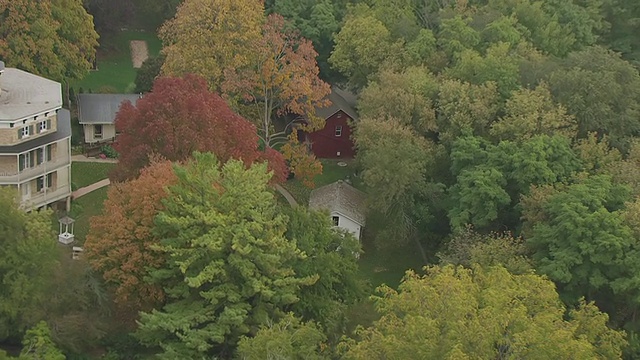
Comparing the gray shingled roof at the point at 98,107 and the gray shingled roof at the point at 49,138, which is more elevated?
the gray shingled roof at the point at 49,138

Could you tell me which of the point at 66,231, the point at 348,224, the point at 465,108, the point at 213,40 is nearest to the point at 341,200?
the point at 348,224

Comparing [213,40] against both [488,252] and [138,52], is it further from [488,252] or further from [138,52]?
[138,52]

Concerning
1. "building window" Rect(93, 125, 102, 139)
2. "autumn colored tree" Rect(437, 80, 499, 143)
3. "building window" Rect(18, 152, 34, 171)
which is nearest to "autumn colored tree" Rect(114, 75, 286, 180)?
"building window" Rect(18, 152, 34, 171)

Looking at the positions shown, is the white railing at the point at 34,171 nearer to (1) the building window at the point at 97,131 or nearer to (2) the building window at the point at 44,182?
(2) the building window at the point at 44,182

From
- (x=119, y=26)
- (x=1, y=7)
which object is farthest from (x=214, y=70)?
(x=119, y=26)

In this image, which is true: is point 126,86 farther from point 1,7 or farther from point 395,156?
point 395,156

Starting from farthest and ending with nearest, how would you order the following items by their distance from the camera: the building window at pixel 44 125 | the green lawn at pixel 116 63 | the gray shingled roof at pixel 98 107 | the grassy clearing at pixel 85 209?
the green lawn at pixel 116 63 < the gray shingled roof at pixel 98 107 < the building window at pixel 44 125 < the grassy clearing at pixel 85 209

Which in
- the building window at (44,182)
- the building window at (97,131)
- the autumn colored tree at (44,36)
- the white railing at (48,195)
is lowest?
the white railing at (48,195)

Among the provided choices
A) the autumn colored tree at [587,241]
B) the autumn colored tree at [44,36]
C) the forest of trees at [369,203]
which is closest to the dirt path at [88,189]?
the forest of trees at [369,203]

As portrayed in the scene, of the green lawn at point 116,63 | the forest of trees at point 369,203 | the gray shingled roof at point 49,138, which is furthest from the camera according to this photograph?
the green lawn at point 116,63

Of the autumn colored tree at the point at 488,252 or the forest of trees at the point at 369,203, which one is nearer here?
the forest of trees at the point at 369,203
